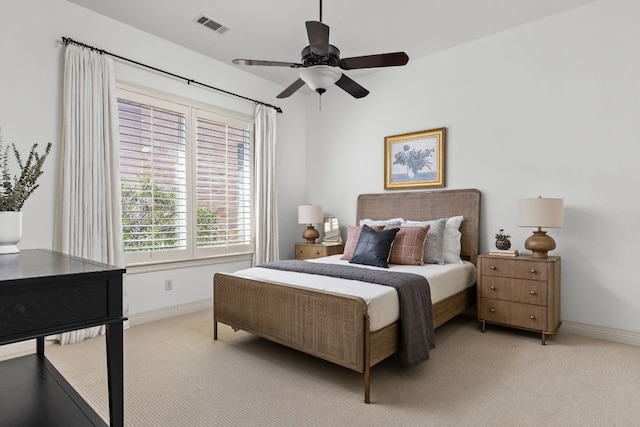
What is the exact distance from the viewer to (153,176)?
3.85m

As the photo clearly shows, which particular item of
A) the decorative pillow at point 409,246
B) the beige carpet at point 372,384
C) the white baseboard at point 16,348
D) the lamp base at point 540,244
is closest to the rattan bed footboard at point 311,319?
the beige carpet at point 372,384

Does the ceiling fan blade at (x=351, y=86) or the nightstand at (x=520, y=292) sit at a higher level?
the ceiling fan blade at (x=351, y=86)

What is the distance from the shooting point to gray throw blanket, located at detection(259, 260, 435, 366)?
250cm

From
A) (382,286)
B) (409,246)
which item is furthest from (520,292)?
(382,286)

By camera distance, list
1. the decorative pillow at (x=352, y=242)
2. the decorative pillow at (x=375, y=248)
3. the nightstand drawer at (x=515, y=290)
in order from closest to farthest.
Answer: the nightstand drawer at (x=515, y=290) < the decorative pillow at (x=375, y=248) < the decorative pillow at (x=352, y=242)

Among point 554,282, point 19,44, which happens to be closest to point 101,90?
point 19,44

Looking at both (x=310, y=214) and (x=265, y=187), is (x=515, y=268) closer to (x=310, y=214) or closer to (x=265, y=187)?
(x=310, y=214)

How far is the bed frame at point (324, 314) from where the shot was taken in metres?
2.26

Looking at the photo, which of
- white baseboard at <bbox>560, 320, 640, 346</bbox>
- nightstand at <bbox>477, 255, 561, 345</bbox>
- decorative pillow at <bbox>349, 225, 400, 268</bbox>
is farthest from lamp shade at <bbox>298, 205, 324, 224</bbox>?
white baseboard at <bbox>560, 320, 640, 346</bbox>

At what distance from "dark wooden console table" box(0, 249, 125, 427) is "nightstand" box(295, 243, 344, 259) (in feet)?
10.7

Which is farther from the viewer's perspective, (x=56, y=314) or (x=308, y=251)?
(x=308, y=251)

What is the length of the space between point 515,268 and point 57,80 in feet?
14.5

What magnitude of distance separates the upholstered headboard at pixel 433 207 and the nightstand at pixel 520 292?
0.52m

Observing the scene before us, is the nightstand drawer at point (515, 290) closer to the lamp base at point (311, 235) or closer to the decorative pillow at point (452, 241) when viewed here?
the decorative pillow at point (452, 241)
